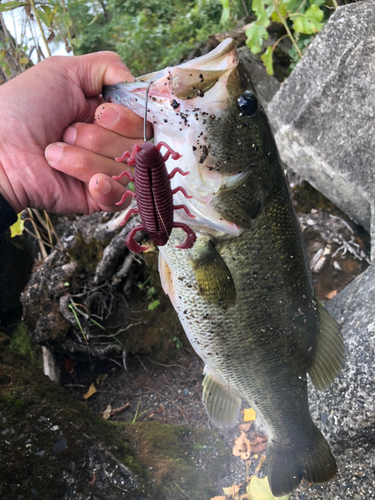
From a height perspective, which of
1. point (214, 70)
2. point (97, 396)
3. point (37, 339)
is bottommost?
point (97, 396)

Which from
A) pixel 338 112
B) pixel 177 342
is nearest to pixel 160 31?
pixel 338 112

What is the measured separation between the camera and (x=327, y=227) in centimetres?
346

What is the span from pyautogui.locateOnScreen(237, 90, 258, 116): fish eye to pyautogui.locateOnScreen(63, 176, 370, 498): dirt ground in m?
2.38

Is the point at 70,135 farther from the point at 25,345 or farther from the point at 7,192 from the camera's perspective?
the point at 25,345

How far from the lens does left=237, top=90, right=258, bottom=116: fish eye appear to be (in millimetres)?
1290

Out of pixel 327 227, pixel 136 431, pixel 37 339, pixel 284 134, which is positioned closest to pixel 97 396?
pixel 37 339

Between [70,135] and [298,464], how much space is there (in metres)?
2.19

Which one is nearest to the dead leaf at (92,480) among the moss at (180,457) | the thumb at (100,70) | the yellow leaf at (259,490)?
the moss at (180,457)

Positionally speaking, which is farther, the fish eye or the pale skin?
the pale skin

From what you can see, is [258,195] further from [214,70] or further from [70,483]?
[70,483]

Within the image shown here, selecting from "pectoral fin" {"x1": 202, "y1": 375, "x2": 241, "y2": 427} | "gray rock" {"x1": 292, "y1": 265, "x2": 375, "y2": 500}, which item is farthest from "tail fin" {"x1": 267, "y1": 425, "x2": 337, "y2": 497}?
"pectoral fin" {"x1": 202, "y1": 375, "x2": 241, "y2": 427}

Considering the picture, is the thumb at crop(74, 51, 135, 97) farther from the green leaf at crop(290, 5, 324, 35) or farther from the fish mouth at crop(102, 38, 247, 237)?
the green leaf at crop(290, 5, 324, 35)

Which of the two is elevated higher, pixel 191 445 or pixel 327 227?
pixel 327 227

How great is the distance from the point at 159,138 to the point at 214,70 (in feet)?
1.04
